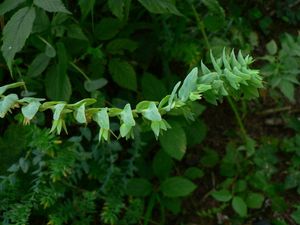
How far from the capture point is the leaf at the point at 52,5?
3.28 feet

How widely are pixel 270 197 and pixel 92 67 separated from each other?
2.45ft

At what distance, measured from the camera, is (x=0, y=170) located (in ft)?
4.33

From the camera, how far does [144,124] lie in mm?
1133

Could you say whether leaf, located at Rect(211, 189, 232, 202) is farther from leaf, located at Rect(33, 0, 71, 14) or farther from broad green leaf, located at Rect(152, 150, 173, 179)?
leaf, located at Rect(33, 0, 71, 14)

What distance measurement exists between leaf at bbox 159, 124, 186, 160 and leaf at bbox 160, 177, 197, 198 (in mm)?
159

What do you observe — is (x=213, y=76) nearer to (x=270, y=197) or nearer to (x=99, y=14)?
(x=99, y=14)

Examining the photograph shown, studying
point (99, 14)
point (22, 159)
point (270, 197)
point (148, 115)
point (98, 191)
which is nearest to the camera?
point (148, 115)

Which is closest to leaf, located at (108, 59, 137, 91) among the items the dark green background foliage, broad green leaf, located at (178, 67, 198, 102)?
the dark green background foliage

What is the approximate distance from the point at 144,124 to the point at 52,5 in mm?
328

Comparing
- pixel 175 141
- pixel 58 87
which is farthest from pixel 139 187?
pixel 58 87

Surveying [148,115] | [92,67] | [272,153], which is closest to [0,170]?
[92,67]

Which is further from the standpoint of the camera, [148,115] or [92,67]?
[92,67]

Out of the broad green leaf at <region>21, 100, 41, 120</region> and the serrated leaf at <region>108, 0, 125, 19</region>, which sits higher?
the serrated leaf at <region>108, 0, 125, 19</region>

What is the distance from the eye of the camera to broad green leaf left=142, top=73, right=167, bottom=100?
4.95 feet
